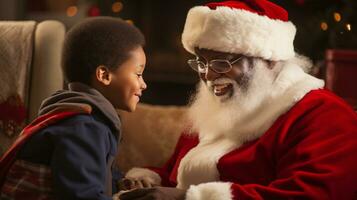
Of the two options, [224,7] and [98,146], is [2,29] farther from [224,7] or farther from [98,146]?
[98,146]

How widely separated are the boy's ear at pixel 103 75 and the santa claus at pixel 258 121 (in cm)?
32

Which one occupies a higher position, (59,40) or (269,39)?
(269,39)

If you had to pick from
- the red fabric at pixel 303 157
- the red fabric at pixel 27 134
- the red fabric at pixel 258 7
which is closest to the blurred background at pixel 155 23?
the red fabric at pixel 258 7

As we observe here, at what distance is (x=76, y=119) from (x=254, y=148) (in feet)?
1.86

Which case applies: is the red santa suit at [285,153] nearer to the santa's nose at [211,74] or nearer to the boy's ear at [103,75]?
the santa's nose at [211,74]

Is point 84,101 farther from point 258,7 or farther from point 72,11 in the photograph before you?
point 72,11

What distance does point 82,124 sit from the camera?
4.37ft

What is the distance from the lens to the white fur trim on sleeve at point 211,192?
152cm

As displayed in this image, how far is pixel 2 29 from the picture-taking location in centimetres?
232

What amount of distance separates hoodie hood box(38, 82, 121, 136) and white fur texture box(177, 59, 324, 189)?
389mm

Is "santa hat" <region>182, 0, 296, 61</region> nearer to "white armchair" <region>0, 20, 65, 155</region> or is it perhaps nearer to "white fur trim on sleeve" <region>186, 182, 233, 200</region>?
"white fur trim on sleeve" <region>186, 182, 233, 200</region>

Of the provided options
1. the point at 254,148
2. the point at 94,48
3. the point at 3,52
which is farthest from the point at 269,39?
the point at 3,52

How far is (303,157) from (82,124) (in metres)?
0.60

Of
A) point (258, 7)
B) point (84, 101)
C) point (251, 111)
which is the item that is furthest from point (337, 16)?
point (84, 101)
